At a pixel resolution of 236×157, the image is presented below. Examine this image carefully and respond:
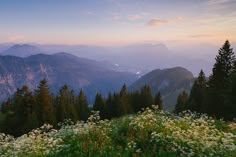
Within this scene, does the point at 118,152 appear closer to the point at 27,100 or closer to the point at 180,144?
the point at 180,144

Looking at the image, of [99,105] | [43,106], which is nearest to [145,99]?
[99,105]

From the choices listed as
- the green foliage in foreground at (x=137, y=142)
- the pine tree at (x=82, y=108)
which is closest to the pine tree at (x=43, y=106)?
the pine tree at (x=82, y=108)

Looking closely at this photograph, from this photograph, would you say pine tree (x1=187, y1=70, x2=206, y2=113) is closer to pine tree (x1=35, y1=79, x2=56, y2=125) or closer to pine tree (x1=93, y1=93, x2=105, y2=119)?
pine tree (x1=93, y1=93, x2=105, y2=119)

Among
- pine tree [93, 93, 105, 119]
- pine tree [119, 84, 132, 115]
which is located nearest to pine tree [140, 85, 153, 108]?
pine tree [119, 84, 132, 115]

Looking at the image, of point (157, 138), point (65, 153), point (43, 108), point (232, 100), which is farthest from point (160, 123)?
point (43, 108)

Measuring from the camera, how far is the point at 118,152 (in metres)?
10.0

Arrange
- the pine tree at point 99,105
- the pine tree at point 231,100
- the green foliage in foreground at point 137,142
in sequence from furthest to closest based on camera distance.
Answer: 1. the pine tree at point 99,105
2. the pine tree at point 231,100
3. the green foliage in foreground at point 137,142

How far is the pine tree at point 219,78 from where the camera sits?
158 feet

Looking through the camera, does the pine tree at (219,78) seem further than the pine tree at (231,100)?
Yes

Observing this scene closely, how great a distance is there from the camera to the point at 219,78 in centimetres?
5066

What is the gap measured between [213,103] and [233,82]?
7279mm

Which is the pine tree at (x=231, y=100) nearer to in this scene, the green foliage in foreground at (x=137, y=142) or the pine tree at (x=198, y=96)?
the pine tree at (x=198, y=96)

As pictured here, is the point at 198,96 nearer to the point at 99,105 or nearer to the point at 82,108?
the point at 99,105

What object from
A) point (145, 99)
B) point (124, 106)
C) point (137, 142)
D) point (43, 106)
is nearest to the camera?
point (137, 142)
